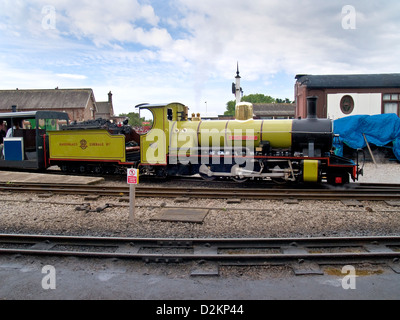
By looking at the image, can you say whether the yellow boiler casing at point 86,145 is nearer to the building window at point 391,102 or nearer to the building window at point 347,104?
the building window at point 347,104

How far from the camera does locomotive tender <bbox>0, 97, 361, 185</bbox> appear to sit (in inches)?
381

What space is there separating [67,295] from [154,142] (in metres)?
7.18

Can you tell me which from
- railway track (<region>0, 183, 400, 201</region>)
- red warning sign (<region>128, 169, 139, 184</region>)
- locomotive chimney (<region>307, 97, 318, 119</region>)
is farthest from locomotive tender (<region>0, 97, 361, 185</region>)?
red warning sign (<region>128, 169, 139, 184</region>)

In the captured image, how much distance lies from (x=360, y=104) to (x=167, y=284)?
20910mm

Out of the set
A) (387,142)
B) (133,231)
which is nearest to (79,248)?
(133,231)

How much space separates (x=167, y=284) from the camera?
4160mm

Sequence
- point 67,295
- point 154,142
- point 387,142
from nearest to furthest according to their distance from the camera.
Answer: point 67,295
point 154,142
point 387,142

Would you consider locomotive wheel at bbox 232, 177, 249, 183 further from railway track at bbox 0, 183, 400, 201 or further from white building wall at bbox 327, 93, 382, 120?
white building wall at bbox 327, 93, 382, 120

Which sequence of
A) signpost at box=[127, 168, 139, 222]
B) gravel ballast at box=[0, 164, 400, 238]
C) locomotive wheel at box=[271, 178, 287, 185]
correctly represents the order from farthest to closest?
locomotive wheel at box=[271, 178, 287, 185]
signpost at box=[127, 168, 139, 222]
gravel ballast at box=[0, 164, 400, 238]

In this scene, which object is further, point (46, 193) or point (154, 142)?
point (154, 142)

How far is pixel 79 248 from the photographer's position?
5.31 metres

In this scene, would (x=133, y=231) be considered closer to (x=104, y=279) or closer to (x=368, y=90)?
(x=104, y=279)

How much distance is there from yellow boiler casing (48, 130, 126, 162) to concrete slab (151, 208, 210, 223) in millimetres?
4828
